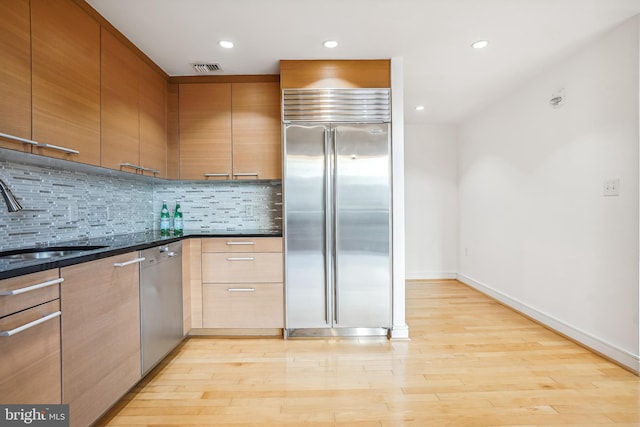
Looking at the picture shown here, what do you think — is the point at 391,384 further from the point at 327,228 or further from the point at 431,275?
the point at 431,275

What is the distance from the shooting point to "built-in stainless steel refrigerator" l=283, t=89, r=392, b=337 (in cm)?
277

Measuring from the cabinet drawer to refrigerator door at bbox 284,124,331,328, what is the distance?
142 mm

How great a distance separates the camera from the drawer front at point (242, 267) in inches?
110

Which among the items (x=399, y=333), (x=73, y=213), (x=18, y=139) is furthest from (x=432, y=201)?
(x=18, y=139)

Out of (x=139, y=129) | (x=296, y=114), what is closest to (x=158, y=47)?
(x=139, y=129)

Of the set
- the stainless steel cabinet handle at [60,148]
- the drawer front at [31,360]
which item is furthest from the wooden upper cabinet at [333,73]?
the drawer front at [31,360]

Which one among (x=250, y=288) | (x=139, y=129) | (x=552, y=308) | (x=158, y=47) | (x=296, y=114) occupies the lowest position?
(x=552, y=308)

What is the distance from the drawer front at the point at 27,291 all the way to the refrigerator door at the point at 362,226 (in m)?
1.92

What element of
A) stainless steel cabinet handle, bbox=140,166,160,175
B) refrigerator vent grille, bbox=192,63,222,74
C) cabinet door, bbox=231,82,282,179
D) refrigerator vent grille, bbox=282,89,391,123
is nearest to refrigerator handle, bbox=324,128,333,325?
refrigerator vent grille, bbox=282,89,391,123

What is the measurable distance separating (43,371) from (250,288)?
5.25 ft

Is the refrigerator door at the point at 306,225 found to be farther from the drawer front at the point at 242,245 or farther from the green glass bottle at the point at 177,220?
the green glass bottle at the point at 177,220

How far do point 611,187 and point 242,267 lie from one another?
9.69 ft

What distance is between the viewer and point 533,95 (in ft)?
10.7

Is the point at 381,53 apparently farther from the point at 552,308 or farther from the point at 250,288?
the point at 552,308
